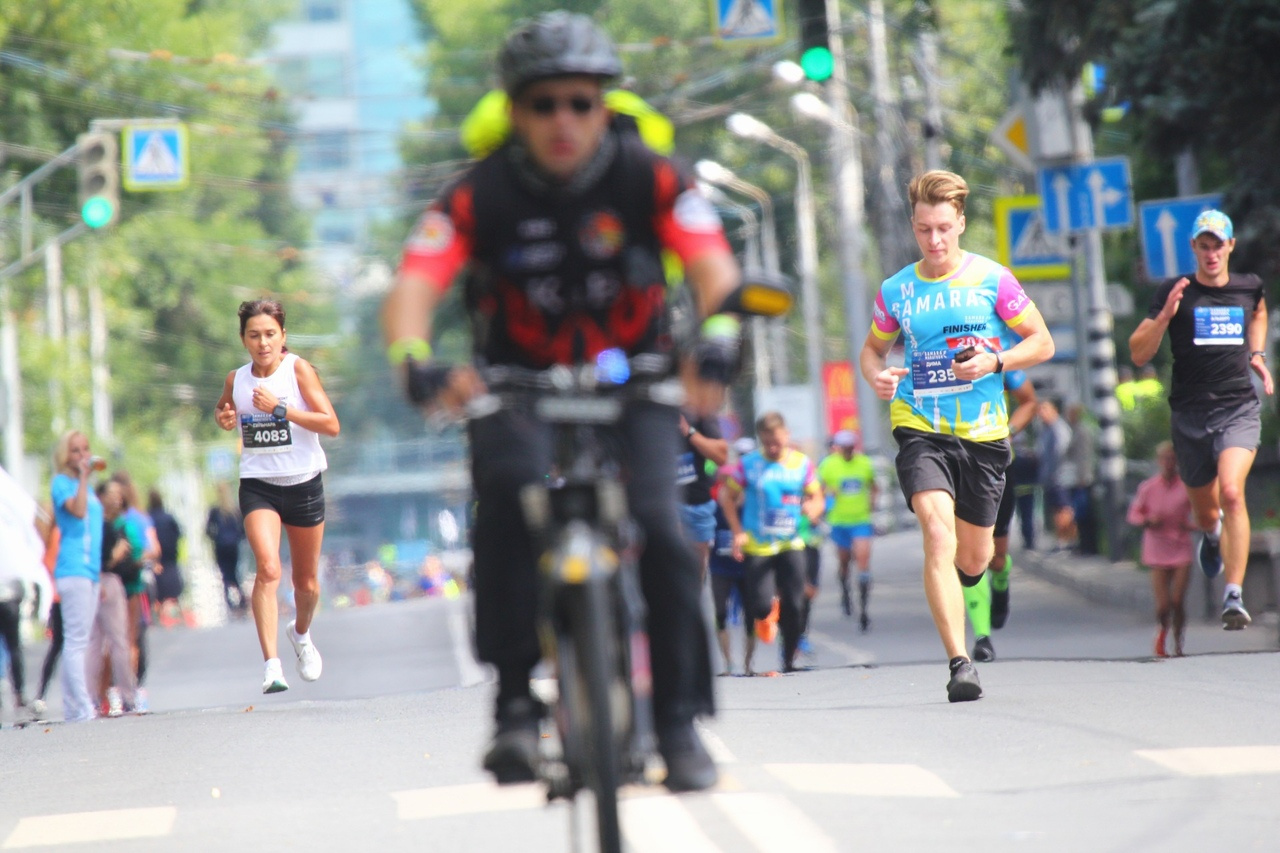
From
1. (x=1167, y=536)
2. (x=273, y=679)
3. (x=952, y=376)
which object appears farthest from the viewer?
(x=1167, y=536)

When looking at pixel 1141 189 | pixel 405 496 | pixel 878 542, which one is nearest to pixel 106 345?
pixel 878 542

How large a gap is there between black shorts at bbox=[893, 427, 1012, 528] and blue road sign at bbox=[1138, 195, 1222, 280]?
25.8ft

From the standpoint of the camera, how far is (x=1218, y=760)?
7.49 metres

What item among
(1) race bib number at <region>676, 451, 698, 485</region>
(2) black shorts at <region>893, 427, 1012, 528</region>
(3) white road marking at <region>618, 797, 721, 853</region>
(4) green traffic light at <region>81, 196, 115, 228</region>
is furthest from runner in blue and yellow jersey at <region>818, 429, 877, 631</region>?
(3) white road marking at <region>618, 797, 721, 853</region>

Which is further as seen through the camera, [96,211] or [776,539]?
[96,211]

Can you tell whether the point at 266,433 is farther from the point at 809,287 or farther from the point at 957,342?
the point at 809,287

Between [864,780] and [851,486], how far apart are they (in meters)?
14.7

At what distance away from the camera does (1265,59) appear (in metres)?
15.5

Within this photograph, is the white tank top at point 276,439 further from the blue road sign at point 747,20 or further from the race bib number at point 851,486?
the blue road sign at point 747,20

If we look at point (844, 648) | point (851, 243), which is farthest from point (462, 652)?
point (851, 243)

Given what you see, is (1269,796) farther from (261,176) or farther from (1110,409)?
(261,176)

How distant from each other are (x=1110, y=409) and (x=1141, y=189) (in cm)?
646

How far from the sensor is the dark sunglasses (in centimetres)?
520

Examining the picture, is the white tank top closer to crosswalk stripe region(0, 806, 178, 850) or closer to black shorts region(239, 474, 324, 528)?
black shorts region(239, 474, 324, 528)
